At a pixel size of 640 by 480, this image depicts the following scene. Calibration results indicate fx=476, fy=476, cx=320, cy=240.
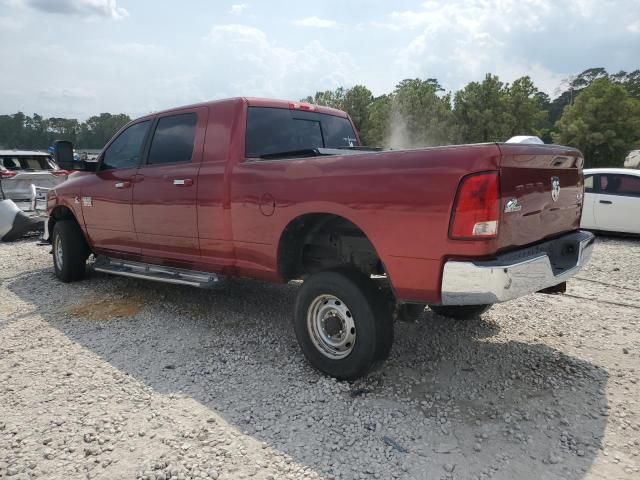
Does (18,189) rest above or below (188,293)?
above

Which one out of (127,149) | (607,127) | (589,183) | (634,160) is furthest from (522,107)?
(127,149)

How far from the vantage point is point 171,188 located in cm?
436

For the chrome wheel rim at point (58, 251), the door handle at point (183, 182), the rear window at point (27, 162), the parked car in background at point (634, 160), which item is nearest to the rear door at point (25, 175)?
the rear window at point (27, 162)

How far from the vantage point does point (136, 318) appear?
187 inches

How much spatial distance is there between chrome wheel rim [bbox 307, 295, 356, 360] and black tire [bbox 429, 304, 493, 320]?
3.84 ft

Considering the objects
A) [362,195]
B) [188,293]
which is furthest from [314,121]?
[188,293]

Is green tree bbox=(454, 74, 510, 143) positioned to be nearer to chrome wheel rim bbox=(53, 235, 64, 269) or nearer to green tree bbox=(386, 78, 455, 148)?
green tree bbox=(386, 78, 455, 148)

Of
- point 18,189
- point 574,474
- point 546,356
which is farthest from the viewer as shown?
point 18,189

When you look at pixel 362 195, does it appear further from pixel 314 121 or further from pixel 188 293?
pixel 188 293

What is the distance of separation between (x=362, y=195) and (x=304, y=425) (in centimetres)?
144

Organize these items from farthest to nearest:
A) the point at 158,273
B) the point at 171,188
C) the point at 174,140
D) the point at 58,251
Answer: the point at 58,251, the point at 158,273, the point at 174,140, the point at 171,188

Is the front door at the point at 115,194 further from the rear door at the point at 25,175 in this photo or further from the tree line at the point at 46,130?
the tree line at the point at 46,130

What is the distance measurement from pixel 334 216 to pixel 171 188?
1.78 m

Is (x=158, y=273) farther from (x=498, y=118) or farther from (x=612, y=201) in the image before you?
(x=498, y=118)
